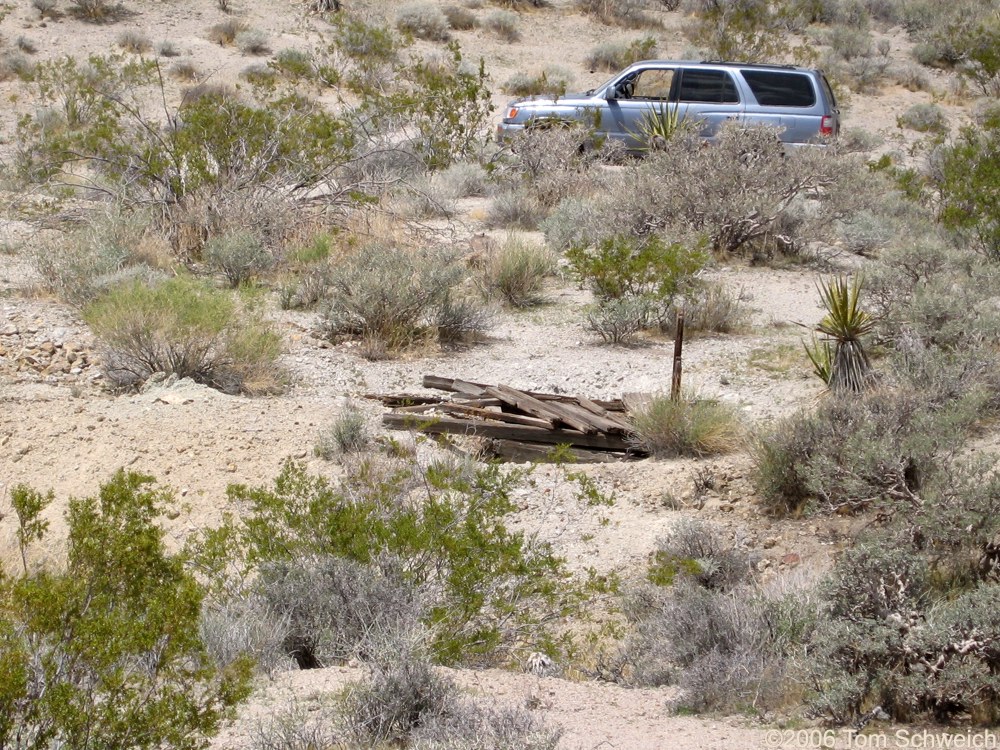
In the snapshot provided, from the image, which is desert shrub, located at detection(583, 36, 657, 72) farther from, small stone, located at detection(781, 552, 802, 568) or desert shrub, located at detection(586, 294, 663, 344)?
small stone, located at detection(781, 552, 802, 568)

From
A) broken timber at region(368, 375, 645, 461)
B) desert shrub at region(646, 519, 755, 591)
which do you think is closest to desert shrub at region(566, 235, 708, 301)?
broken timber at region(368, 375, 645, 461)

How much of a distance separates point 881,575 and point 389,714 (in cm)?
218

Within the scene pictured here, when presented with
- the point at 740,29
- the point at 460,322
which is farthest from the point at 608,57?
the point at 460,322

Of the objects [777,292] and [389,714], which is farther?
[777,292]

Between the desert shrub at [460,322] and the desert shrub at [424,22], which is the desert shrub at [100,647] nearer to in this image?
the desert shrub at [460,322]

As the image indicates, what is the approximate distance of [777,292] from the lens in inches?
483

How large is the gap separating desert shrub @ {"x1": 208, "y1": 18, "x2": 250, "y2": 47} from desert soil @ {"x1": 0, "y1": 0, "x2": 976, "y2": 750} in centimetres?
1479

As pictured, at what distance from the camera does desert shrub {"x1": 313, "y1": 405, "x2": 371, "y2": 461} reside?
303 inches

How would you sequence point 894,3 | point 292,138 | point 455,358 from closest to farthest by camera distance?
point 455,358, point 292,138, point 894,3

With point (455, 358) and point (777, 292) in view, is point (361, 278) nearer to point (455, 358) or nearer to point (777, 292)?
point (455, 358)

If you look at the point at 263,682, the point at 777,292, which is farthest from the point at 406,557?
the point at 777,292

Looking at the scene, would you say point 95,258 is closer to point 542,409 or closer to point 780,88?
point 542,409

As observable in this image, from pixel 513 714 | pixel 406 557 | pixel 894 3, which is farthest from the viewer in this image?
pixel 894 3

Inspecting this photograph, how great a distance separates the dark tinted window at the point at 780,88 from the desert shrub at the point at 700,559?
11.8 metres
